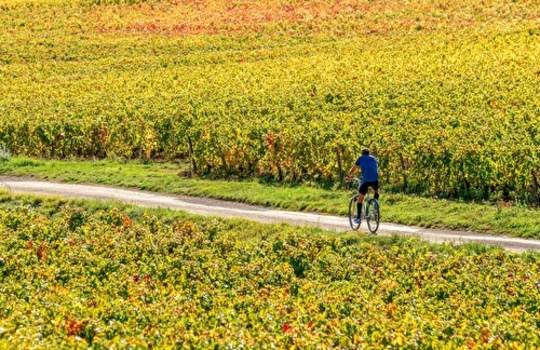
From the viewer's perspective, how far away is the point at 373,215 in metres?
27.0

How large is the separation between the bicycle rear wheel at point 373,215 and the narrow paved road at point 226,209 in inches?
10.7

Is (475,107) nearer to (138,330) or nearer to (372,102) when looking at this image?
(372,102)

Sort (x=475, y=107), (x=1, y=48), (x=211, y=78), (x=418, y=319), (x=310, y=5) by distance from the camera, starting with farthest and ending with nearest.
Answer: (x=310, y=5)
(x=1, y=48)
(x=211, y=78)
(x=475, y=107)
(x=418, y=319)

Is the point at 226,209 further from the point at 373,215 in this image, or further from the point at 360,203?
the point at 373,215

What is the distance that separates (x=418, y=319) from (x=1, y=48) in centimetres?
7042

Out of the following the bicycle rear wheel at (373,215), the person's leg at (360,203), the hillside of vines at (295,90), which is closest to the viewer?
the bicycle rear wheel at (373,215)

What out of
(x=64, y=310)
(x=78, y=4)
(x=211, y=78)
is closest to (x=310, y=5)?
(x=78, y=4)

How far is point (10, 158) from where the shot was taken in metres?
43.8

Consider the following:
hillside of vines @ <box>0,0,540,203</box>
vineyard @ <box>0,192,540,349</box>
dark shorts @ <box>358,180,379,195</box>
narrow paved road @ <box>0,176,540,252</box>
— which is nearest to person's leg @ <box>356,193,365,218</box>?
dark shorts @ <box>358,180,379,195</box>

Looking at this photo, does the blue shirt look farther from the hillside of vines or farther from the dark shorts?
the hillside of vines

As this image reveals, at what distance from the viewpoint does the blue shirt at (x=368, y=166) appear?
2697 cm

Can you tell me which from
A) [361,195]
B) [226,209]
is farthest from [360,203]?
[226,209]

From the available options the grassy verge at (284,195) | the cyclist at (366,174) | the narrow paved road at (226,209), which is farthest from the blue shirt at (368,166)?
the grassy verge at (284,195)

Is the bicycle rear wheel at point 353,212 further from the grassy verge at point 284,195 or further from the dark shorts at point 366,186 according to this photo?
the grassy verge at point 284,195
